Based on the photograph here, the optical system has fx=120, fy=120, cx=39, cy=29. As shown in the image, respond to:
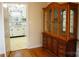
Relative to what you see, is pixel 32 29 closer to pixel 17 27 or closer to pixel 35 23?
pixel 35 23

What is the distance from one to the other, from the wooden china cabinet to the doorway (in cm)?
48

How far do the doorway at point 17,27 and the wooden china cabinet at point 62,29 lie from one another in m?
0.48

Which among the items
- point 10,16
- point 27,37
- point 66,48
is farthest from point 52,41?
point 10,16

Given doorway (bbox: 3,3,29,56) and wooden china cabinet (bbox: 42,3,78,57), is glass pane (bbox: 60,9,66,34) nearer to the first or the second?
wooden china cabinet (bbox: 42,3,78,57)

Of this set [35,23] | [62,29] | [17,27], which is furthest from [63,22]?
[17,27]

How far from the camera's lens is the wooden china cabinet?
6.16 feet

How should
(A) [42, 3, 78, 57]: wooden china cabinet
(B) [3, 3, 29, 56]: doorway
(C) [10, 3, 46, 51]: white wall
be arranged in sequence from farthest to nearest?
(C) [10, 3, 46, 51]: white wall
(B) [3, 3, 29, 56]: doorway
(A) [42, 3, 78, 57]: wooden china cabinet

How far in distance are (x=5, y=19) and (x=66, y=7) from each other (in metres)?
1.00

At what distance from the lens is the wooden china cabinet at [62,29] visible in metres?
1.88

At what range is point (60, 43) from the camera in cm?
202

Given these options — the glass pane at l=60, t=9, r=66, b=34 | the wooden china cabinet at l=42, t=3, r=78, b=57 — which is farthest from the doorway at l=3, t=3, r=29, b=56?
the glass pane at l=60, t=9, r=66, b=34

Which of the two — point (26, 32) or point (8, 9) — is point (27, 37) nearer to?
point (26, 32)

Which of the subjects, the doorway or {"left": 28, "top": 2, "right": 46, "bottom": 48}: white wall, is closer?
the doorway

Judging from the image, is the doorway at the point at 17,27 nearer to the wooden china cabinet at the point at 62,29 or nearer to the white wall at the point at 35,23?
the white wall at the point at 35,23
